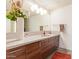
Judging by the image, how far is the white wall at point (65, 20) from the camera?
4453mm

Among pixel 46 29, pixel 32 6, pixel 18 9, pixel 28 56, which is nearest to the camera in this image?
pixel 28 56

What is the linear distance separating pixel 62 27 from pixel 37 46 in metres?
2.30

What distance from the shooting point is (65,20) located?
15.0 feet

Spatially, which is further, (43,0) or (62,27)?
(62,27)

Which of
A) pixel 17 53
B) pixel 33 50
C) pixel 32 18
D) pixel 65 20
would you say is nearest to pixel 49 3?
pixel 65 20

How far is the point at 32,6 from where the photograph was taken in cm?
352

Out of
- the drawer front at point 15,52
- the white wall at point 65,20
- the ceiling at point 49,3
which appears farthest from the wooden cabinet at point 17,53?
the white wall at point 65,20

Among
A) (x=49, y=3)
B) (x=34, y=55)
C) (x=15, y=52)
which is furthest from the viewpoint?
(x=49, y=3)

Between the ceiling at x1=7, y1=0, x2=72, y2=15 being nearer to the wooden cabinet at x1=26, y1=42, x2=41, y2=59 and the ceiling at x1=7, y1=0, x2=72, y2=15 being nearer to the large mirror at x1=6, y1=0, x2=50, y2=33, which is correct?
the large mirror at x1=6, y1=0, x2=50, y2=33

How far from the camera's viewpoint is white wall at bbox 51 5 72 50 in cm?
445

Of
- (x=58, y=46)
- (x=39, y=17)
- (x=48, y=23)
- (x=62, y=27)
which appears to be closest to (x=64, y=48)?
(x=58, y=46)

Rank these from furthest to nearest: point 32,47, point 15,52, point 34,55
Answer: point 34,55 → point 32,47 → point 15,52

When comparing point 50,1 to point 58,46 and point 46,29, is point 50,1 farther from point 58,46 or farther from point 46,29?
point 58,46

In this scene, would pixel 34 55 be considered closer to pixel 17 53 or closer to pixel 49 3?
pixel 17 53
